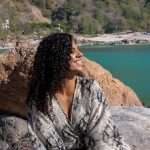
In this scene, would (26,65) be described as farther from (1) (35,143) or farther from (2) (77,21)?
(2) (77,21)

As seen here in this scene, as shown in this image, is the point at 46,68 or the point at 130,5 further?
the point at 130,5

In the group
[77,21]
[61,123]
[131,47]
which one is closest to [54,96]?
[61,123]

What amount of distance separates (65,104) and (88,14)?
116m

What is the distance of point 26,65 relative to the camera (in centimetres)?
689

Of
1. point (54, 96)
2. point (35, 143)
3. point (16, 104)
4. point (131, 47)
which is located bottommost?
point (131, 47)

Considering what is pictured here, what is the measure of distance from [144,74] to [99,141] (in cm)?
4446

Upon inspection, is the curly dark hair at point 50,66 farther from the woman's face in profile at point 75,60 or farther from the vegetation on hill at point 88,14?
the vegetation on hill at point 88,14

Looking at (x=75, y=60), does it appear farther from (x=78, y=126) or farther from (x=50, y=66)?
(x=78, y=126)

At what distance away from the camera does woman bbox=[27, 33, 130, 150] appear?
3.67 meters

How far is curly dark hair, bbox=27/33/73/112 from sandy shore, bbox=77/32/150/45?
107581 millimetres

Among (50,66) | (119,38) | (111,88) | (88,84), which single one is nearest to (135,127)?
(88,84)

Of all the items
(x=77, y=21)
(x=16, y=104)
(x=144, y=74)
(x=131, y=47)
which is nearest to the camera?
(x=16, y=104)

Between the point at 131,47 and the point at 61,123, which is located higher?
the point at 61,123

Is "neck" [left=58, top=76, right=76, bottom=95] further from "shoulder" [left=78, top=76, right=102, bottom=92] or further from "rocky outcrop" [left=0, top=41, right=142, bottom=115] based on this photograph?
"rocky outcrop" [left=0, top=41, right=142, bottom=115]
